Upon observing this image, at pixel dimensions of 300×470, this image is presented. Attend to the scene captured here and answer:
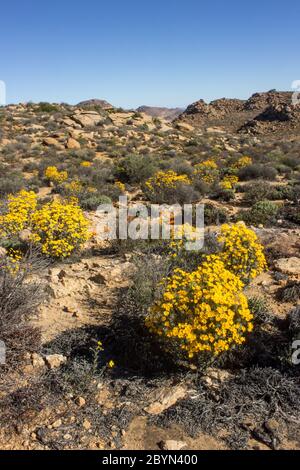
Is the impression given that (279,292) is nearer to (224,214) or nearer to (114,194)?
(224,214)

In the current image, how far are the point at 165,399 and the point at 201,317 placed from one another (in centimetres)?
86

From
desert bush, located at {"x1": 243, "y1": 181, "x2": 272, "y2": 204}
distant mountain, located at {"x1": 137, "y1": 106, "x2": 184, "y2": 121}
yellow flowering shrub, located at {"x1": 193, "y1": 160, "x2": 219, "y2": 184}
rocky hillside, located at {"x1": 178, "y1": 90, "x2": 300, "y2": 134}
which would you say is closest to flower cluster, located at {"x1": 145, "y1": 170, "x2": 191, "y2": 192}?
yellow flowering shrub, located at {"x1": 193, "y1": 160, "x2": 219, "y2": 184}

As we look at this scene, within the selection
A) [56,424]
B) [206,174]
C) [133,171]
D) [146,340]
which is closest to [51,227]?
[146,340]

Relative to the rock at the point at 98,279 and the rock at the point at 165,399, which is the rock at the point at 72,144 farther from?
the rock at the point at 165,399

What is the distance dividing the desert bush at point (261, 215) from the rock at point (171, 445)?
21.7 ft

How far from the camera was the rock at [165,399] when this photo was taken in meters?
3.48

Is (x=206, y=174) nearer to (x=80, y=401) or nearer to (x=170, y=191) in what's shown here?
(x=170, y=191)

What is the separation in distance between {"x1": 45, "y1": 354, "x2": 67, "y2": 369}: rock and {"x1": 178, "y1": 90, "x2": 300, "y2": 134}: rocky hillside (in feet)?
115

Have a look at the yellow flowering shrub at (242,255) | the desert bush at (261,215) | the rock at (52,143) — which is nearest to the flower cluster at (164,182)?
the desert bush at (261,215)

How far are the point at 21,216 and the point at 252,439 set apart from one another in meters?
5.00

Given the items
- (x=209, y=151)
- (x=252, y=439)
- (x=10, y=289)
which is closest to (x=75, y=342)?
(x=10, y=289)

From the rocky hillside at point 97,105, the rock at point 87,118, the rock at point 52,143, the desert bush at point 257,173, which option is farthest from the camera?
the rocky hillside at point 97,105

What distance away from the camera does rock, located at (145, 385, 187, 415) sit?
3.48m
